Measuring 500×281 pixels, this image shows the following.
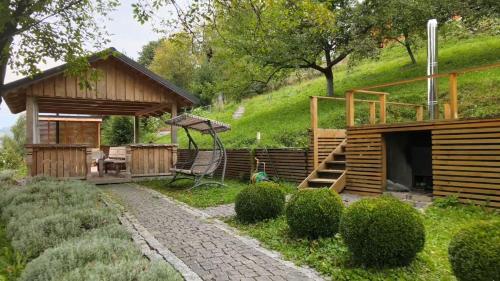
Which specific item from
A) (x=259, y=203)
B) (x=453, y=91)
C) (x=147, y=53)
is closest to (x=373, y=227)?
(x=259, y=203)

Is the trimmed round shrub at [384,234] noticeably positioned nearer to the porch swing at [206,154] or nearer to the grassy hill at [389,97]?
the porch swing at [206,154]

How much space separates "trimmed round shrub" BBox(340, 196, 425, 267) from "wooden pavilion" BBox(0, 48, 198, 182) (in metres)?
8.81

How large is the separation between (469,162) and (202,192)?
6220 mm

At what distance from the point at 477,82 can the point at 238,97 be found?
1258cm

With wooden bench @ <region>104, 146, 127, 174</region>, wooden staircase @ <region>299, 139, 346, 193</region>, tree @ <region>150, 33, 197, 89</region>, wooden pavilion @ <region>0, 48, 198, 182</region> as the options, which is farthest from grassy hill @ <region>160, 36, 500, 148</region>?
tree @ <region>150, 33, 197, 89</region>

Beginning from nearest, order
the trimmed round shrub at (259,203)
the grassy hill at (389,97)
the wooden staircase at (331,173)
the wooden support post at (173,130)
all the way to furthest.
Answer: the trimmed round shrub at (259,203) → the wooden staircase at (331,173) → the wooden support post at (173,130) → the grassy hill at (389,97)

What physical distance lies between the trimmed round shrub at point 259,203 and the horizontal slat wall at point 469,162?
3.36 meters

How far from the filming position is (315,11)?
7.45 meters

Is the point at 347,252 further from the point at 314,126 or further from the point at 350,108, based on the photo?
the point at 314,126

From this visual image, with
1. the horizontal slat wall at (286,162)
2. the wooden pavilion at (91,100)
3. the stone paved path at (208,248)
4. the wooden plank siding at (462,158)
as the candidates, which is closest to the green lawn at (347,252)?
the stone paved path at (208,248)

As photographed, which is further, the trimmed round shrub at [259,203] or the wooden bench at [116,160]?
the wooden bench at [116,160]

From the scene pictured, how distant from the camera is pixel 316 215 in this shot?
5371 mm

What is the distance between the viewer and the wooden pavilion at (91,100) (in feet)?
39.5

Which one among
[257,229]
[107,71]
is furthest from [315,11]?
[107,71]
